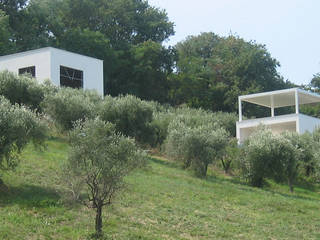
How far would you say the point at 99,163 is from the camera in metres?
18.1

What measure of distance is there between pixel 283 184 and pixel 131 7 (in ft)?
127

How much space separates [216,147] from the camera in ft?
107

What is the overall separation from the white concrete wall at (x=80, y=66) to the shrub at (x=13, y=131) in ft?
70.2

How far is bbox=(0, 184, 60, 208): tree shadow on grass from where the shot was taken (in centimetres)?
2000

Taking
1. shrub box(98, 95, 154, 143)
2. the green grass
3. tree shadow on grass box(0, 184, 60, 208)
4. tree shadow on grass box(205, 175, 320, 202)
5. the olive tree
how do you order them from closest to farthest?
the olive tree < the green grass < tree shadow on grass box(0, 184, 60, 208) < tree shadow on grass box(205, 175, 320, 202) < shrub box(98, 95, 154, 143)

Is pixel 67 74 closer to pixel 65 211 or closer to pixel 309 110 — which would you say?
pixel 65 211

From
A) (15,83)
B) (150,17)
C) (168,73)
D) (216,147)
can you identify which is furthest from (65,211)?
(150,17)

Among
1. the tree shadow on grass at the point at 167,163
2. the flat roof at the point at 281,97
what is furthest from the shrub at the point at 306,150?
the flat roof at the point at 281,97

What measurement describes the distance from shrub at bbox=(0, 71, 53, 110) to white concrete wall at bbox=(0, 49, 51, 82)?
7.29 meters

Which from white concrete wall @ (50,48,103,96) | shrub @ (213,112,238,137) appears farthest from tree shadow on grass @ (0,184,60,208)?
shrub @ (213,112,238,137)

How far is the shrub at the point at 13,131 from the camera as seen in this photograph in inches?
830

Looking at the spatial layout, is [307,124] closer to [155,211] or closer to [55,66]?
[55,66]

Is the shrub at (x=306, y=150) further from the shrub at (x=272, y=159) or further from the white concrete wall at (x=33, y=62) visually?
the white concrete wall at (x=33, y=62)

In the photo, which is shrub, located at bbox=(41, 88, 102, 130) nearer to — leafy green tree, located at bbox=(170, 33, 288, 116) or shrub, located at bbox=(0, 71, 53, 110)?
shrub, located at bbox=(0, 71, 53, 110)
